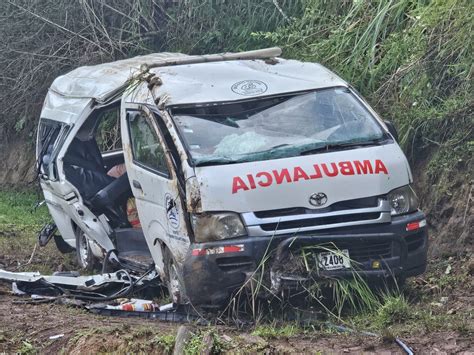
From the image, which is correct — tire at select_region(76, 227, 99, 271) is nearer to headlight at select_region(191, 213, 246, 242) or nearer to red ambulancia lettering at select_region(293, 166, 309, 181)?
headlight at select_region(191, 213, 246, 242)

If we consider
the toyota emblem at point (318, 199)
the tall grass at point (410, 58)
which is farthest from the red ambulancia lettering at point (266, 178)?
the tall grass at point (410, 58)

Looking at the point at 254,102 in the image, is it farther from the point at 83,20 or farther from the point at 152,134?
the point at 83,20

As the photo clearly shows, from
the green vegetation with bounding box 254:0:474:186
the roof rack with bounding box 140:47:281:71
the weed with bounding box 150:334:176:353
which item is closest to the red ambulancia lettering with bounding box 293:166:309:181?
the weed with bounding box 150:334:176:353

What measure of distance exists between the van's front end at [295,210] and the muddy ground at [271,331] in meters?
0.38

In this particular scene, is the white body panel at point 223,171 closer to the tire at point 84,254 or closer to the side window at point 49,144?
the side window at point 49,144

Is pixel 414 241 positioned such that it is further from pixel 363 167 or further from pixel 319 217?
pixel 319 217

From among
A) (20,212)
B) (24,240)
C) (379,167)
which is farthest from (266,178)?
(20,212)

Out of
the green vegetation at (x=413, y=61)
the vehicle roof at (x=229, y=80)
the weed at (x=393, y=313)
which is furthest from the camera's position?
the green vegetation at (x=413, y=61)

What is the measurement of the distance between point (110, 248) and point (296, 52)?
13.2 ft

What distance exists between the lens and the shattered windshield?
24.0 ft

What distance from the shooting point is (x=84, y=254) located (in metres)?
10.5

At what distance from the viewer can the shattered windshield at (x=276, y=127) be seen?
7328mm

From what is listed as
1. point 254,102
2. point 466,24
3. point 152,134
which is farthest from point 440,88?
point 152,134

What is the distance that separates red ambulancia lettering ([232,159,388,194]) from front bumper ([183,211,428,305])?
394mm
